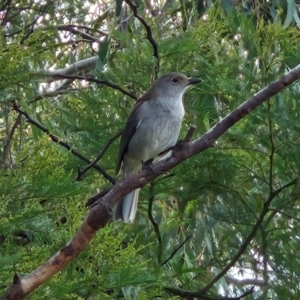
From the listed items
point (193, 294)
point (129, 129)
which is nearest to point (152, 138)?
point (129, 129)

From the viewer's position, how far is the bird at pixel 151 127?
12.4 ft

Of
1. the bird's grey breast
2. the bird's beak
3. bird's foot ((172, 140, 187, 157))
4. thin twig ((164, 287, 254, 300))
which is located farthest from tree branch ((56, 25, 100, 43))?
bird's foot ((172, 140, 187, 157))

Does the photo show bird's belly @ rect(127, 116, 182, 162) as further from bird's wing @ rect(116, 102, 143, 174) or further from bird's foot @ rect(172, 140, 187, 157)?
bird's foot @ rect(172, 140, 187, 157)

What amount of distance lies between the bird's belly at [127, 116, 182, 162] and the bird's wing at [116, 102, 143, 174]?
0.26ft

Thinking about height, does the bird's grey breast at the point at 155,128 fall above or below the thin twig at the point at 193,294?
above

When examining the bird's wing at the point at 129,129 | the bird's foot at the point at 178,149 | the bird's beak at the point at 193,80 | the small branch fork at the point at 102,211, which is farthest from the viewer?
the bird's wing at the point at 129,129

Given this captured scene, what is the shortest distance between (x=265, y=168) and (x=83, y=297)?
1417 millimetres

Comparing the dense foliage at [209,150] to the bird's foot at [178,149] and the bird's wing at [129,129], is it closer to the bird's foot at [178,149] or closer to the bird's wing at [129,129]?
the bird's wing at [129,129]

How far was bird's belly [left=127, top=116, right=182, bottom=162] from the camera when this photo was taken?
12.9ft

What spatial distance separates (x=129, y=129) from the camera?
3.91 metres

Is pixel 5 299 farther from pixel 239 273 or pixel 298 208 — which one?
pixel 239 273

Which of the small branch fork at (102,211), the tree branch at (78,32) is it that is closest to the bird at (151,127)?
the tree branch at (78,32)

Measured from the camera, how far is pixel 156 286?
9.29ft

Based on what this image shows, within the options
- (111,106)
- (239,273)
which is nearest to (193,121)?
(111,106)
